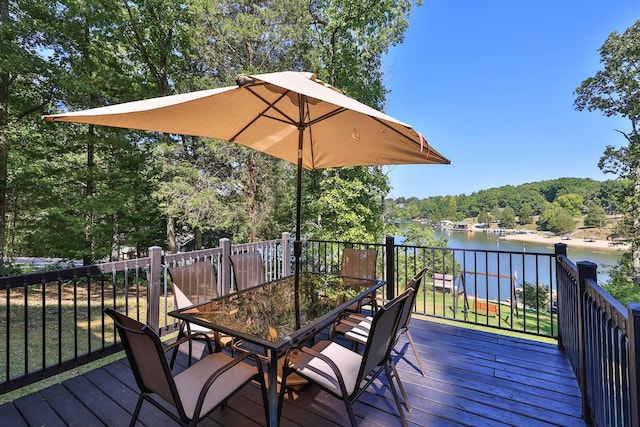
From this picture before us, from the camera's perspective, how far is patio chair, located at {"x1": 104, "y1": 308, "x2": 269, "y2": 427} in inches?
58.1

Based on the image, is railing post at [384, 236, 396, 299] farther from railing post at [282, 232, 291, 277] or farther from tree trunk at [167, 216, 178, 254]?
tree trunk at [167, 216, 178, 254]

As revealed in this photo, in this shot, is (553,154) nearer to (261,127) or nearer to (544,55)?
(544,55)

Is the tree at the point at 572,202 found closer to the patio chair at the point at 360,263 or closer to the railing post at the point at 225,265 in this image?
the patio chair at the point at 360,263

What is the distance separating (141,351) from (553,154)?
117 feet

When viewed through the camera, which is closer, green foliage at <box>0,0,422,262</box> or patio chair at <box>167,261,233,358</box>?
patio chair at <box>167,261,233,358</box>

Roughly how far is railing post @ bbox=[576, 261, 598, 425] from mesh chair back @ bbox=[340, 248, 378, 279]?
6.90ft

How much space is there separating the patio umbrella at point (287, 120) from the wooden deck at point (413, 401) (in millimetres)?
1206

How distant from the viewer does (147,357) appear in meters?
1.55

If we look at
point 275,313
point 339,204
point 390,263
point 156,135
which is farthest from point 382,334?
point 156,135

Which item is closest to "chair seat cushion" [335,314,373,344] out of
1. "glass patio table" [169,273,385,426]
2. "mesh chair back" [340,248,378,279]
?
"glass patio table" [169,273,385,426]

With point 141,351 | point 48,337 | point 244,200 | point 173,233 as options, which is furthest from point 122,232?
point 141,351

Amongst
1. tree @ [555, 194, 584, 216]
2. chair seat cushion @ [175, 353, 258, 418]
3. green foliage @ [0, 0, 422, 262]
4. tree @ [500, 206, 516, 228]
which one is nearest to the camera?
chair seat cushion @ [175, 353, 258, 418]

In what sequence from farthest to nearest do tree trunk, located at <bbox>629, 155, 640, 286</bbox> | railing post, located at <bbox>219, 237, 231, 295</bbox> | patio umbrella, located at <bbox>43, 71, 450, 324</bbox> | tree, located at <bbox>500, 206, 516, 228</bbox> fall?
tree, located at <bbox>500, 206, 516, 228</bbox> < tree trunk, located at <bbox>629, 155, 640, 286</bbox> < railing post, located at <bbox>219, 237, 231, 295</bbox> < patio umbrella, located at <bbox>43, 71, 450, 324</bbox>

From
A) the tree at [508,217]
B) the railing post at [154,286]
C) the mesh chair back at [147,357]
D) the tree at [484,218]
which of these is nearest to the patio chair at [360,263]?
the railing post at [154,286]
